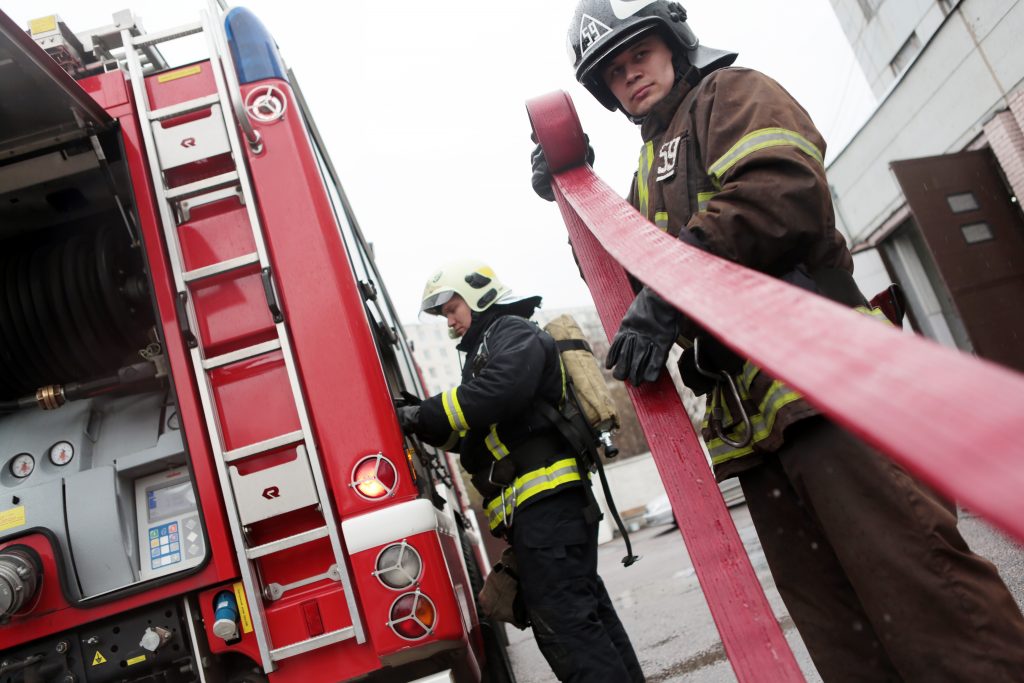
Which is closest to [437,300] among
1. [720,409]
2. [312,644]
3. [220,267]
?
[220,267]

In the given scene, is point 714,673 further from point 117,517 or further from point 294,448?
point 117,517

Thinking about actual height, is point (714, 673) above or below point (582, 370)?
below

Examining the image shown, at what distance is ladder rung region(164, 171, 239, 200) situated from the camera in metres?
2.53

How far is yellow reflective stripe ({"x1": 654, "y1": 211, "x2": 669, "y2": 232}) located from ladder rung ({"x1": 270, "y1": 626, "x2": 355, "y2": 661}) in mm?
1469

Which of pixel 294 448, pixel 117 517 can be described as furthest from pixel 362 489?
pixel 117 517

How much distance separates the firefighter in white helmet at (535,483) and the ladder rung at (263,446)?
1.53 ft

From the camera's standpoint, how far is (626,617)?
6.28m

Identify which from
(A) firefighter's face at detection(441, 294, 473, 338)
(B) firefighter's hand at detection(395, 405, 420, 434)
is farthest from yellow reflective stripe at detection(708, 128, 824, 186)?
(A) firefighter's face at detection(441, 294, 473, 338)

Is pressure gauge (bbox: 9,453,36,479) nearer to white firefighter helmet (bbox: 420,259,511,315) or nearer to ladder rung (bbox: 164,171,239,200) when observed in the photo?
ladder rung (bbox: 164,171,239,200)

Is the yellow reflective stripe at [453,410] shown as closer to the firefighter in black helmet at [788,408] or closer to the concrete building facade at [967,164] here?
the firefighter in black helmet at [788,408]

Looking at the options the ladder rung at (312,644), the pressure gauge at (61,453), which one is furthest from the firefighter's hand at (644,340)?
the pressure gauge at (61,453)

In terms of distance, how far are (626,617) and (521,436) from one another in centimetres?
392

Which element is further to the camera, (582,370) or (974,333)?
(974,333)

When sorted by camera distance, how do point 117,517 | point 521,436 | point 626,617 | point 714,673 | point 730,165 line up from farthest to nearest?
1. point 626,617
2. point 714,673
3. point 521,436
4. point 117,517
5. point 730,165
